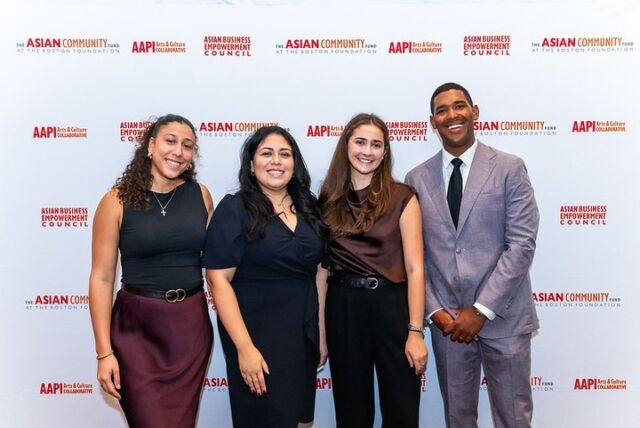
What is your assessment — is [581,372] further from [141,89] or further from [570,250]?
[141,89]

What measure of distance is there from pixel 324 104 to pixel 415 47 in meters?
0.62

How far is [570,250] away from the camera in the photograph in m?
3.03

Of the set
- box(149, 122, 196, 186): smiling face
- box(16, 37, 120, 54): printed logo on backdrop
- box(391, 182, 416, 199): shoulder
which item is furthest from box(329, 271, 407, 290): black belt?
box(16, 37, 120, 54): printed logo on backdrop

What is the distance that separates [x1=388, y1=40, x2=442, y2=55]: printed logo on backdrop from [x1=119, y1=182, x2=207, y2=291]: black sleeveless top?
1557mm

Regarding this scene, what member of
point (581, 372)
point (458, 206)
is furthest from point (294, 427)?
point (581, 372)

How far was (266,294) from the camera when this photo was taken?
213cm

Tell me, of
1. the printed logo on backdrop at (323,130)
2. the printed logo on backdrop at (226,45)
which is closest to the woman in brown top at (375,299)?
the printed logo on backdrop at (323,130)

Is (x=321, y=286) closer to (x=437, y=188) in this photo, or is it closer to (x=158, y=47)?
(x=437, y=188)

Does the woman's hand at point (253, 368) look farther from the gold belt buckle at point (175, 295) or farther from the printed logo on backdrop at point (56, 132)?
the printed logo on backdrop at point (56, 132)

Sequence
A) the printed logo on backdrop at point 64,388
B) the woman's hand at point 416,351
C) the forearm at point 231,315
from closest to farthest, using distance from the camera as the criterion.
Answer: the forearm at point 231,315
the woman's hand at point 416,351
the printed logo on backdrop at point 64,388

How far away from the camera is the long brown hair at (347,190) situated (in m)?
2.25

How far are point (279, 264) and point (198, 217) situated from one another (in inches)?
16.3

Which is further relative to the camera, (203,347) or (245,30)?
(245,30)

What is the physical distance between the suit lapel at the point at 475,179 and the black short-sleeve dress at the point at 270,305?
27.4 inches
